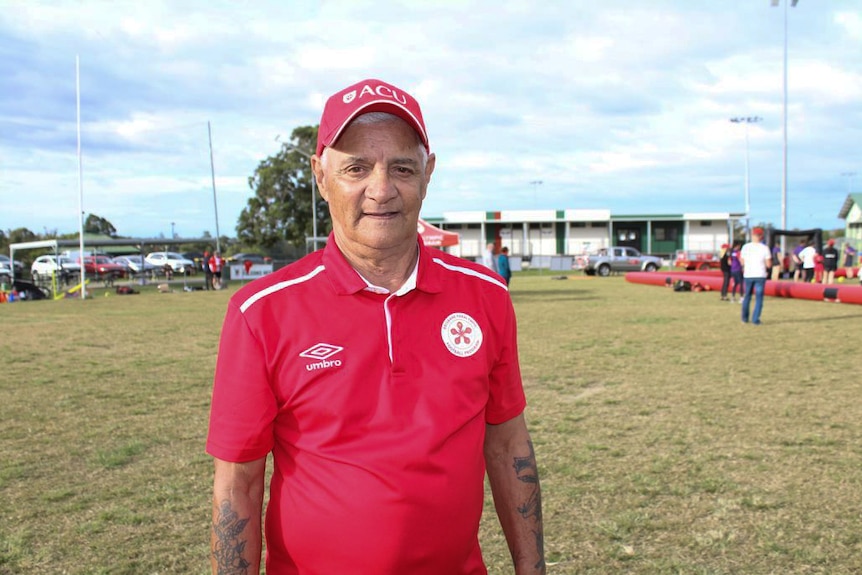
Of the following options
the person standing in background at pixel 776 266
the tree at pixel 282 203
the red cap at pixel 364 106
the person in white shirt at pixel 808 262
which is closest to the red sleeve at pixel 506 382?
the red cap at pixel 364 106

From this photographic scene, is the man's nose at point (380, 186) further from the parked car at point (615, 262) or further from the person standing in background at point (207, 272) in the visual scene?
the parked car at point (615, 262)

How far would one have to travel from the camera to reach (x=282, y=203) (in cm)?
5481

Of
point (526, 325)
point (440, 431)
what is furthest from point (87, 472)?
point (526, 325)

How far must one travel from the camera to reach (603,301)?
21.1 m

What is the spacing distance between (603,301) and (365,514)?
20207mm

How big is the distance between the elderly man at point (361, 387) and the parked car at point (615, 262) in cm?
4050

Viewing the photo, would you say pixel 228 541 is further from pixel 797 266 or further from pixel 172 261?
pixel 172 261

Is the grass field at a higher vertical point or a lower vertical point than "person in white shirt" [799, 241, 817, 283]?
lower

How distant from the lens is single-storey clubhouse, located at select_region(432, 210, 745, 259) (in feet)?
230

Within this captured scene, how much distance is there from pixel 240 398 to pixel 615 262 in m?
42.4

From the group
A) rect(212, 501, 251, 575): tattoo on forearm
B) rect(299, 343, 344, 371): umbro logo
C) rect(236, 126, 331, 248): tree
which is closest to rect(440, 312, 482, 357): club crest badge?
rect(299, 343, 344, 371): umbro logo

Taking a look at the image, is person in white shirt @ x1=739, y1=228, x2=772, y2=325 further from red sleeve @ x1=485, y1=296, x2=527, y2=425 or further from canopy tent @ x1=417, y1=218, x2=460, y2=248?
canopy tent @ x1=417, y1=218, x2=460, y2=248

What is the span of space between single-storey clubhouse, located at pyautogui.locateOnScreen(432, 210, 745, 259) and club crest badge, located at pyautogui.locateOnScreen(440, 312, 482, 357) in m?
67.0

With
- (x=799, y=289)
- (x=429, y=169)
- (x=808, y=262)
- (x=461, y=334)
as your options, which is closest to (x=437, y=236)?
(x=799, y=289)
